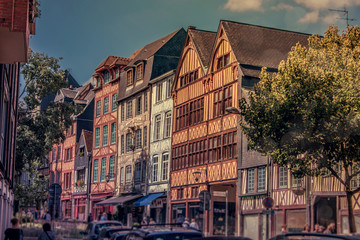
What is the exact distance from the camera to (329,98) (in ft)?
83.2

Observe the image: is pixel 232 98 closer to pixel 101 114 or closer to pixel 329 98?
pixel 329 98

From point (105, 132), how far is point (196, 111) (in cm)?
1802

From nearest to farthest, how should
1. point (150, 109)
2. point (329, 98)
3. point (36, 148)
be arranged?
1. point (329, 98)
2. point (36, 148)
3. point (150, 109)

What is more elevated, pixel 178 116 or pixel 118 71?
pixel 118 71

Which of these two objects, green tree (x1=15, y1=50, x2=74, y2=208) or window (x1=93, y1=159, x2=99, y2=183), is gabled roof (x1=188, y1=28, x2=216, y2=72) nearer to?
green tree (x1=15, y1=50, x2=74, y2=208)

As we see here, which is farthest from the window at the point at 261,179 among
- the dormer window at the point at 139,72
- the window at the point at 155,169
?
the dormer window at the point at 139,72

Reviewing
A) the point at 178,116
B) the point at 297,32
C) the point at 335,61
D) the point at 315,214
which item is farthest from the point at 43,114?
the point at 335,61

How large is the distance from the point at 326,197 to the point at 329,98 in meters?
7.24

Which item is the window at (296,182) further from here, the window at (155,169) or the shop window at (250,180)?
the window at (155,169)

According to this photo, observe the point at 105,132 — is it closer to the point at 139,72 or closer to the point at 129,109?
the point at 129,109

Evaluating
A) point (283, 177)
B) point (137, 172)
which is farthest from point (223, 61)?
point (137, 172)

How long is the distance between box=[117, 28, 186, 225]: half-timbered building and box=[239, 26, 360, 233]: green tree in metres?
23.9

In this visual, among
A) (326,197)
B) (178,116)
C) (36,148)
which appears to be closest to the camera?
(326,197)

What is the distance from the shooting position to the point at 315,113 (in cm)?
2539
